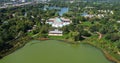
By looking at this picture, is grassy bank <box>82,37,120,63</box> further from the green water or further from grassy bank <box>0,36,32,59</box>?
grassy bank <box>0,36,32,59</box>

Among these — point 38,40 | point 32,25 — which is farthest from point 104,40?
point 32,25

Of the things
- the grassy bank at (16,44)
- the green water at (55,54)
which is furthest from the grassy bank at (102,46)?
the grassy bank at (16,44)

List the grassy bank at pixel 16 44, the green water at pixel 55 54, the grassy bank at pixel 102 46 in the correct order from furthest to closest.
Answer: the grassy bank at pixel 16 44
the green water at pixel 55 54
the grassy bank at pixel 102 46

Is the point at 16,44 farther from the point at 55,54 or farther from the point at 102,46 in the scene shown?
the point at 102,46

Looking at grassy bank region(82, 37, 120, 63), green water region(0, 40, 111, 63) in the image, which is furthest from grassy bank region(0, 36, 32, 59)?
grassy bank region(82, 37, 120, 63)

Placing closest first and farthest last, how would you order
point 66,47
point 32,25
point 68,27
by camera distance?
point 66,47
point 68,27
point 32,25

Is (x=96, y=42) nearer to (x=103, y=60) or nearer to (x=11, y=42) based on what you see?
(x=103, y=60)

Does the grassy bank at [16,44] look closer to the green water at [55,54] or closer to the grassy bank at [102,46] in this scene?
the green water at [55,54]

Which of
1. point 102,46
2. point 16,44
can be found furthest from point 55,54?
point 102,46
